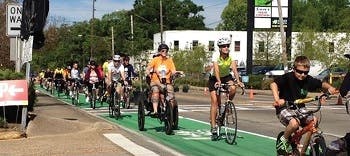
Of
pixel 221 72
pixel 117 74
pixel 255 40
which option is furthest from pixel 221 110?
pixel 255 40

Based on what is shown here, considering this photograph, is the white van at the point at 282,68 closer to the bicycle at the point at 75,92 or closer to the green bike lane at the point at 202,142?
the bicycle at the point at 75,92

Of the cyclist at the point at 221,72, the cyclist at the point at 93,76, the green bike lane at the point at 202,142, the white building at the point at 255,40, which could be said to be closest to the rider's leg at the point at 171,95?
the green bike lane at the point at 202,142

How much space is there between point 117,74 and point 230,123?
7.49 m

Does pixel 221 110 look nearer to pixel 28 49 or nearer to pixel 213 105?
pixel 213 105

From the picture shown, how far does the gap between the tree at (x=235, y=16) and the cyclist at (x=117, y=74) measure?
96.3m

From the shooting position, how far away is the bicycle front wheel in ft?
39.1

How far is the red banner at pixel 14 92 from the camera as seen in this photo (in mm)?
13102

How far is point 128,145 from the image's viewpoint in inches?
448

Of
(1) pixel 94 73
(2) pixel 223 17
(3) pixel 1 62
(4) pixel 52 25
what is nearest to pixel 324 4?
(2) pixel 223 17

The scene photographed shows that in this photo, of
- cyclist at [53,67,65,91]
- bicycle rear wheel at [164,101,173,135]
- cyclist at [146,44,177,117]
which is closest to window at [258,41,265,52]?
cyclist at [53,67,65,91]

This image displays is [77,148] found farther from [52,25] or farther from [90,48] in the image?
[90,48]

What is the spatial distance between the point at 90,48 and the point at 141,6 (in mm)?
31268

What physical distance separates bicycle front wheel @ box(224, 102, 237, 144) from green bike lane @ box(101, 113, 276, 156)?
144 millimetres

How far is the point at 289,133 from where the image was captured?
817 centimetres
